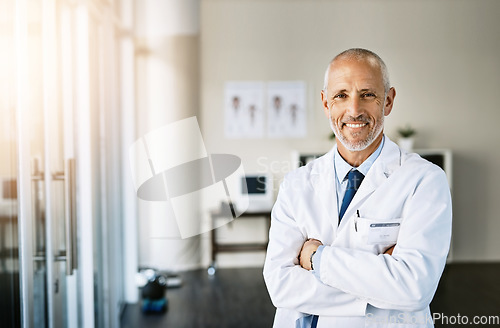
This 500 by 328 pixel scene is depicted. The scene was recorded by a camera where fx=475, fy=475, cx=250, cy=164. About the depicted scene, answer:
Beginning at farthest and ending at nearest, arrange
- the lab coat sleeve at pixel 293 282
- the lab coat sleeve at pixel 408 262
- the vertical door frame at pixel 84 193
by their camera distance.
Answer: the vertical door frame at pixel 84 193 → the lab coat sleeve at pixel 293 282 → the lab coat sleeve at pixel 408 262

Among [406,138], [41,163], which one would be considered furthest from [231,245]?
[41,163]

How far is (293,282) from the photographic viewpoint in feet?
4.39

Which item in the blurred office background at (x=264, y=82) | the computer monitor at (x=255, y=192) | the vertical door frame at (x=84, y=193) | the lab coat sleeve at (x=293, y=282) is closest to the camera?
the lab coat sleeve at (x=293, y=282)

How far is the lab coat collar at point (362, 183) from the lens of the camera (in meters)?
1.34

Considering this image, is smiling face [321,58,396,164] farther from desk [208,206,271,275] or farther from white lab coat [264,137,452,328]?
desk [208,206,271,275]

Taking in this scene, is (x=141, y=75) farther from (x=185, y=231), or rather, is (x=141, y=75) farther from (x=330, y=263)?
(x=330, y=263)

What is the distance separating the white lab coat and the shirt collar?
0.02 metres

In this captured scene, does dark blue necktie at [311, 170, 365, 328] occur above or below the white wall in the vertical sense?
below

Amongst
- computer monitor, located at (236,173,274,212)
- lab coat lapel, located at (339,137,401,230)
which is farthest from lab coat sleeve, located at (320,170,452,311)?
computer monitor, located at (236,173,274,212)

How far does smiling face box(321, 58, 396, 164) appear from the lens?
131 centimetres

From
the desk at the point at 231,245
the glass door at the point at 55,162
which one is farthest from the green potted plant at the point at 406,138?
the glass door at the point at 55,162

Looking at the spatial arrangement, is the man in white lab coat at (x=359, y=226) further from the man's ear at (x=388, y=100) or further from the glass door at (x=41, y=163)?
the glass door at (x=41, y=163)

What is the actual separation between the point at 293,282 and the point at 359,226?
0.24m

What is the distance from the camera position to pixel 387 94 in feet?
4.45
